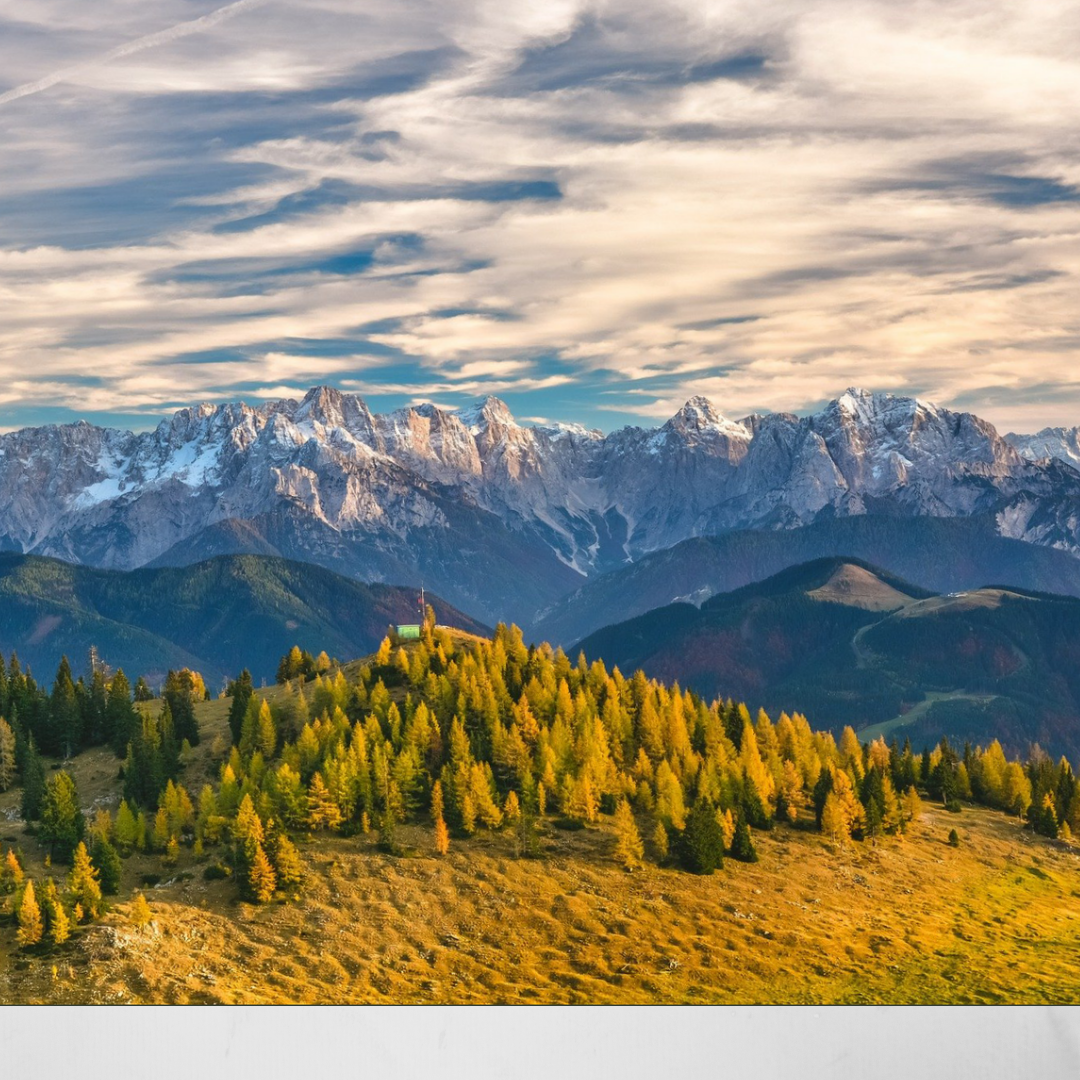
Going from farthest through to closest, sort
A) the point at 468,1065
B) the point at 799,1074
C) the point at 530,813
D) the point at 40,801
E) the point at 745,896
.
Answer: 1. the point at 40,801
2. the point at 530,813
3. the point at 745,896
4. the point at 468,1065
5. the point at 799,1074

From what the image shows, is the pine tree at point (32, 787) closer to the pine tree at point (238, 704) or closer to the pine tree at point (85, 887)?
the pine tree at point (238, 704)

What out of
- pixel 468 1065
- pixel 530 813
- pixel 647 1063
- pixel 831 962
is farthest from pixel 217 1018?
pixel 530 813

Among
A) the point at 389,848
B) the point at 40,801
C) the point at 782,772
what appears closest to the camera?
the point at 389,848

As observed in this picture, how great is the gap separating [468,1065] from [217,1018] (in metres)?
10.1

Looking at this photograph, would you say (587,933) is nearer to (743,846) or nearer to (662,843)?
(662,843)

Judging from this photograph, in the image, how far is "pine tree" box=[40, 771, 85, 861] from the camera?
81.6 meters

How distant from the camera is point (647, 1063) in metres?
44.3

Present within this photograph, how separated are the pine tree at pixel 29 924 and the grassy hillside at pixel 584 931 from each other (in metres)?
0.72

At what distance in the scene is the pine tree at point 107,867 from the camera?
6788 cm

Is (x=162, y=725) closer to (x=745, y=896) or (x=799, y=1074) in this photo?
(x=745, y=896)

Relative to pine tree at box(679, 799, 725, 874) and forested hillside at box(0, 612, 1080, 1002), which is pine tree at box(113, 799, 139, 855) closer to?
forested hillside at box(0, 612, 1080, 1002)

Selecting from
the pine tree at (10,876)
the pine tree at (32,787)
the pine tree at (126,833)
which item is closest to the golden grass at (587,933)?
the pine tree at (126,833)

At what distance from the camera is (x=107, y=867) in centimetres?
6906

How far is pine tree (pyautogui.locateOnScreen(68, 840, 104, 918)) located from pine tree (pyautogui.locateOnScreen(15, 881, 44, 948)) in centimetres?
472
